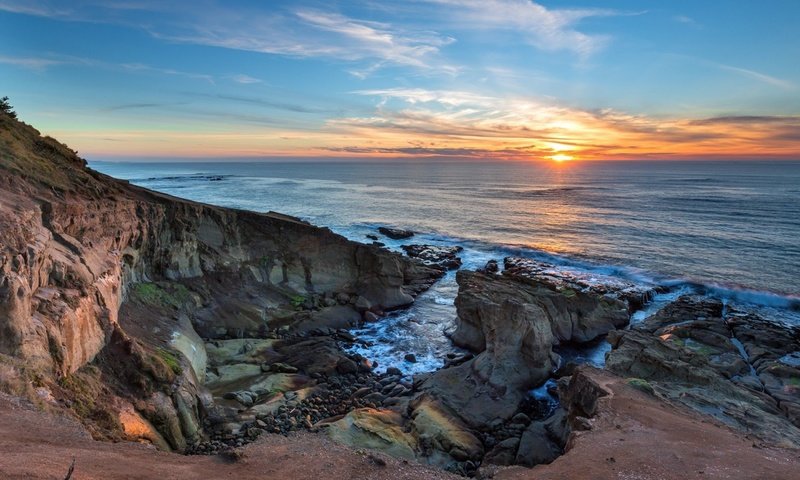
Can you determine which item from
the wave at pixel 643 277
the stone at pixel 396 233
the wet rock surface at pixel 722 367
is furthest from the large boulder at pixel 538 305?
the stone at pixel 396 233

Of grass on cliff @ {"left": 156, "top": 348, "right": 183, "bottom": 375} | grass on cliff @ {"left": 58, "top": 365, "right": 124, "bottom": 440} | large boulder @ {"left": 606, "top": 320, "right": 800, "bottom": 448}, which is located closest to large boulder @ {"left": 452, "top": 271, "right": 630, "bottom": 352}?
large boulder @ {"left": 606, "top": 320, "right": 800, "bottom": 448}

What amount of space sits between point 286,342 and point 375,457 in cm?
1471

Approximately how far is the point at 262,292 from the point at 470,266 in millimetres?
22667

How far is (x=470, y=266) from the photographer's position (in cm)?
4453

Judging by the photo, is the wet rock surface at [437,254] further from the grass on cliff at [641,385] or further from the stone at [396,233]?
the grass on cliff at [641,385]

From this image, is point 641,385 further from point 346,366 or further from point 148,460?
point 148,460

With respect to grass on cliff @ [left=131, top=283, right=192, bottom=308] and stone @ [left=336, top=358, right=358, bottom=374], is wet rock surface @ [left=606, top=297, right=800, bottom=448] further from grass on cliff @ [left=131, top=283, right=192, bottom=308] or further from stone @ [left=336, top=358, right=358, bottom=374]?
grass on cliff @ [left=131, top=283, right=192, bottom=308]

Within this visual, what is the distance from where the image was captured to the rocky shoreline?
42.2 feet

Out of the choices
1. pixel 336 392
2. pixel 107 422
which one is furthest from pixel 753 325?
pixel 107 422

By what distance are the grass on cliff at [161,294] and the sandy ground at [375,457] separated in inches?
507

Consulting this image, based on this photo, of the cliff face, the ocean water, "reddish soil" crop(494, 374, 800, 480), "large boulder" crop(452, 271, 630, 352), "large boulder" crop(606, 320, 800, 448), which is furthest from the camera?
the ocean water

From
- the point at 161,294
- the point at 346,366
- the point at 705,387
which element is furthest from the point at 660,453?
the point at 161,294

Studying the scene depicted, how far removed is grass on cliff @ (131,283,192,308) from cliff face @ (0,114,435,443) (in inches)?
3.3

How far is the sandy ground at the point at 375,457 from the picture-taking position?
775 centimetres
